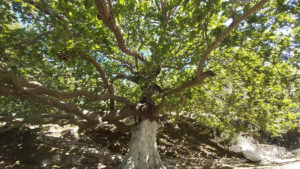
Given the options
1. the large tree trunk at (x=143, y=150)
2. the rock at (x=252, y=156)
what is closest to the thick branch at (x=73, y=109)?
the large tree trunk at (x=143, y=150)

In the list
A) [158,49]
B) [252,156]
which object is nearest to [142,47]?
[158,49]

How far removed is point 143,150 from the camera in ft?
16.8

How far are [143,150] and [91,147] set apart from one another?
123 inches

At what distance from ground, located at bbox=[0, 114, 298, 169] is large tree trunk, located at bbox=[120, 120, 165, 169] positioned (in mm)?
1201

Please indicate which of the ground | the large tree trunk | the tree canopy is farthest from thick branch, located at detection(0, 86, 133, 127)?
the large tree trunk

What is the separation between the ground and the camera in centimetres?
519

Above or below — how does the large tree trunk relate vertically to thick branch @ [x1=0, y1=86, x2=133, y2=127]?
below

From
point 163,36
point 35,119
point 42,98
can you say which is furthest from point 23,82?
point 163,36

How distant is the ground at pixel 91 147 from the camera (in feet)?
17.0

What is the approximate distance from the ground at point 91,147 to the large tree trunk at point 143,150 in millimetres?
1201

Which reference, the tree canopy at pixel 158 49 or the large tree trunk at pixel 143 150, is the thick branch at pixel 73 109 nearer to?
the tree canopy at pixel 158 49

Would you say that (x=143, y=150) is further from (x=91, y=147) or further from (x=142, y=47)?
(x=142, y=47)

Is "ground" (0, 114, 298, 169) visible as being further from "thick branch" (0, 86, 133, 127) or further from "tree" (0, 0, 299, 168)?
"tree" (0, 0, 299, 168)

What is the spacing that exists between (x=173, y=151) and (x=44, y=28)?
7849 mm
